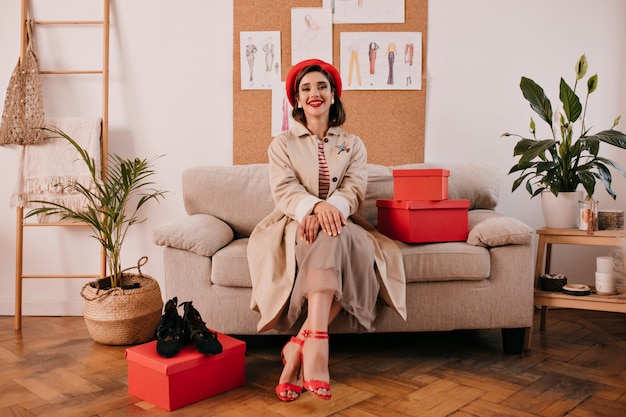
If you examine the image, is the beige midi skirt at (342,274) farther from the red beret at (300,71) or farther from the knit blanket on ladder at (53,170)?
the knit blanket on ladder at (53,170)

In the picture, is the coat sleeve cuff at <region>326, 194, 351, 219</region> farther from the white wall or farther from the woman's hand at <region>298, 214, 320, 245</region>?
the white wall

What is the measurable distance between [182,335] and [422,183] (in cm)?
112

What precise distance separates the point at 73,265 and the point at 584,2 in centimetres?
325

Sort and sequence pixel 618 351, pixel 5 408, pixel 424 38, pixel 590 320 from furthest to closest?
1. pixel 424 38
2. pixel 590 320
3. pixel 618 351
4. pixel 5 408

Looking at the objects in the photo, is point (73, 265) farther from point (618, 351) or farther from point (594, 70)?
point (594, 70)

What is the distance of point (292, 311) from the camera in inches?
77.6

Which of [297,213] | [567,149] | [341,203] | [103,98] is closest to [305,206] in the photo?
[297,213]

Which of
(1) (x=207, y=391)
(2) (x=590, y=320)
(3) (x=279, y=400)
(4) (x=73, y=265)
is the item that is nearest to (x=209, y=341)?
(1) (x=207, y=391)

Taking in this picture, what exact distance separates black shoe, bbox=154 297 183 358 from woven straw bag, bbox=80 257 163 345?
0.61 meters

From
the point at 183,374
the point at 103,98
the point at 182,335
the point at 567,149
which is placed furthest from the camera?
the point at 103,98

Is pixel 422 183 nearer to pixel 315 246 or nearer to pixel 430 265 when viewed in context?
pixel 430 265

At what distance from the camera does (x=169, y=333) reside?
1.84 meters

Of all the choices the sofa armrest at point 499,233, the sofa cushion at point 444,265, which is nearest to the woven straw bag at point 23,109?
the sofa cushion at point 444,265

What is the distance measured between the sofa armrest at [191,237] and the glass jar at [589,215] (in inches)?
62.6
